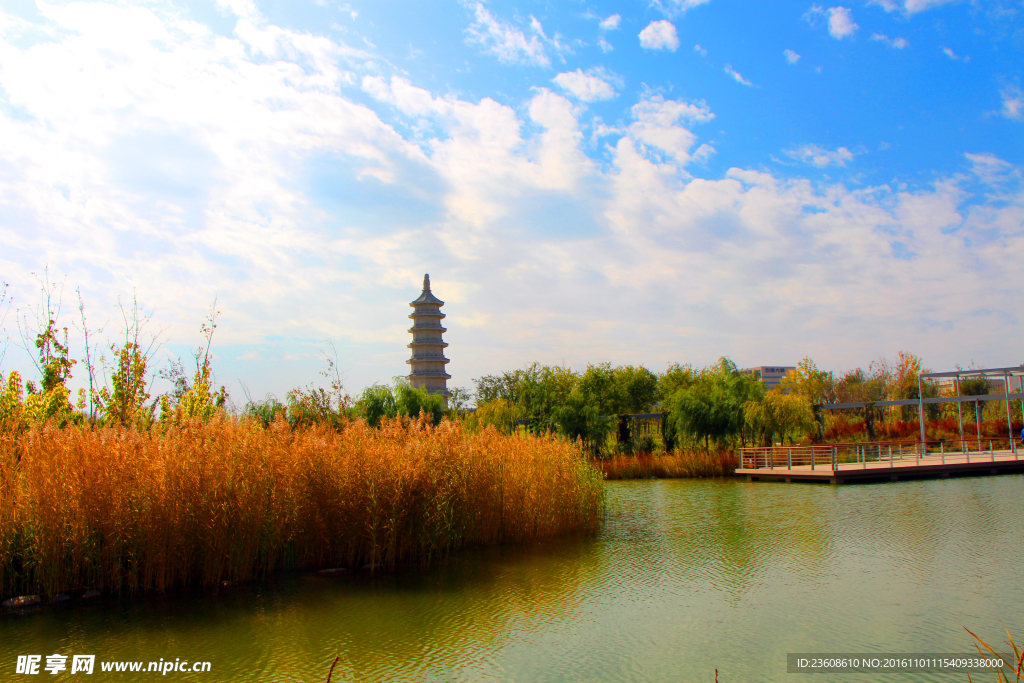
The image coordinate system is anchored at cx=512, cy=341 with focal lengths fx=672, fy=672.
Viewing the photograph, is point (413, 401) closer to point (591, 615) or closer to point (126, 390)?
point (126, 390)

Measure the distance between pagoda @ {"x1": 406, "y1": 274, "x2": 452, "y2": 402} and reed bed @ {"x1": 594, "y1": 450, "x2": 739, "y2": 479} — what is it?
27496 millimetres

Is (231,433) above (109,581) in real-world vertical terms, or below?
above

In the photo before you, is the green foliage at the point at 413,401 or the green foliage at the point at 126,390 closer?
the green foliage at the point at 126,390

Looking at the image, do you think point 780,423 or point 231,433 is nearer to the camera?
point 231,433

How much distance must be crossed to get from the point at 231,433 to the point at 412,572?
270cm

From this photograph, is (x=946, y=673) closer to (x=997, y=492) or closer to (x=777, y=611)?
(x=777, y=611)

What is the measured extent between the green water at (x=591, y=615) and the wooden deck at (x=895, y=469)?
8.71m

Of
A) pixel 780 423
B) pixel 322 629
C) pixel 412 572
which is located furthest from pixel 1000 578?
pixel 780 423

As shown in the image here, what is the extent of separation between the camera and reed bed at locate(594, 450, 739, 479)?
2066 cm

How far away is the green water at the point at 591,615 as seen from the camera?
5.24 metres

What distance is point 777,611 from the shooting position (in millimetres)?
6371

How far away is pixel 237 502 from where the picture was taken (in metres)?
7.16

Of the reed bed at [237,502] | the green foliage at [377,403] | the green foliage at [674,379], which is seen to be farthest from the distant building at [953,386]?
the reed bed at [237,502]

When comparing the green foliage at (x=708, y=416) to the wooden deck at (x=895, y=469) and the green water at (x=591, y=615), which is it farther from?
the green water at (x=591, y=615)
